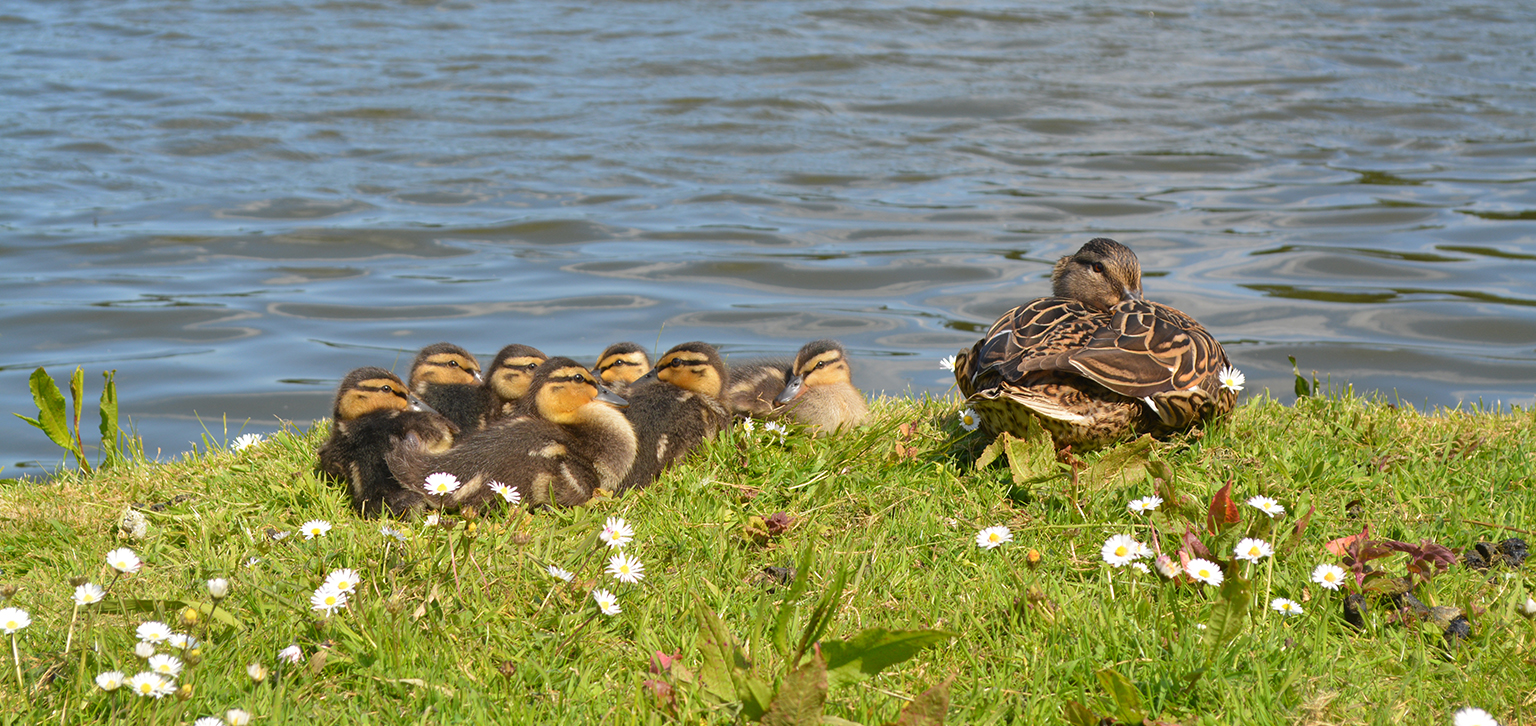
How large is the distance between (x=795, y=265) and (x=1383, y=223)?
6.68 meters

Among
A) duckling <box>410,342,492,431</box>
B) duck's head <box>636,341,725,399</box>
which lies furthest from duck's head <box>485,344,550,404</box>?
duck's head <box>636,341,725,399</box>

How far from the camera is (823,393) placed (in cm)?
611

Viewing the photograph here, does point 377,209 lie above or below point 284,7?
below

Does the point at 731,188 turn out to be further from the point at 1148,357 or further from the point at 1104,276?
the point at 1148,357

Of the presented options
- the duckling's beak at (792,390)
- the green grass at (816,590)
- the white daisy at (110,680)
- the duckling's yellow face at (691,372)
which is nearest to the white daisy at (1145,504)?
the green grass at (816,590)

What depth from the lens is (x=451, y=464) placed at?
4.81 m

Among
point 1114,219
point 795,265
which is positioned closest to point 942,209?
point 1114,219

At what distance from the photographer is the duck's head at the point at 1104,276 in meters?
6.45

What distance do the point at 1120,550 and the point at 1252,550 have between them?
40 cm

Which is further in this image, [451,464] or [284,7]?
[284,7]

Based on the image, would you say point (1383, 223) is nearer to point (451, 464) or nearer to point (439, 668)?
point (451, 464)

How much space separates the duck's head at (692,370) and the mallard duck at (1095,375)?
1222mm

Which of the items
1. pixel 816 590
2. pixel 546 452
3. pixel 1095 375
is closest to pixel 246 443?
pixel 546 452

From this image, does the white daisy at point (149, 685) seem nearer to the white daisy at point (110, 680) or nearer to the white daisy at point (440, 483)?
the white daisy at point (110, 680)
